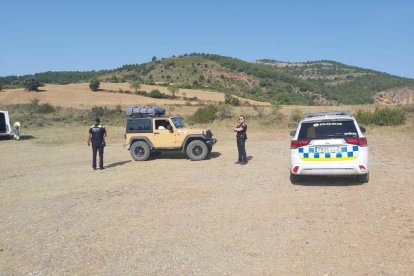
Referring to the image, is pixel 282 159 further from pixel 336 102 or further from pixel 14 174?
pixel 336 102

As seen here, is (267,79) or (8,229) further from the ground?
(267,79)

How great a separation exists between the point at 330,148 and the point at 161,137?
7.41 metres

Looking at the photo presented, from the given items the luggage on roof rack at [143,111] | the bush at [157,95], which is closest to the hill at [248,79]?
the bush at [157,95]

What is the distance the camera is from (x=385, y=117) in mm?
27094

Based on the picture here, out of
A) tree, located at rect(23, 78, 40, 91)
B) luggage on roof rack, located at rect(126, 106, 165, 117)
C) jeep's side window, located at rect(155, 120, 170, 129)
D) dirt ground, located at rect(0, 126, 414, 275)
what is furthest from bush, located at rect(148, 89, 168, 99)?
dirt ground, located at rect(0, 126, 414, 275)

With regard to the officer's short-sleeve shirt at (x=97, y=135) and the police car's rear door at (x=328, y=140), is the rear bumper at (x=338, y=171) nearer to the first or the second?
the police car's rear door at (x=328, y=140)

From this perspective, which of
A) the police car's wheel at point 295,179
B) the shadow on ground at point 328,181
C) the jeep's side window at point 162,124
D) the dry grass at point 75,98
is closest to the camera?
the shadow on ground at point 328,181

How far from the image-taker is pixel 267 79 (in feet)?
434

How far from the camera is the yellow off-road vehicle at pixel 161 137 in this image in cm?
1462

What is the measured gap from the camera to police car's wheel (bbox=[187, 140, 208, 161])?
1455cm

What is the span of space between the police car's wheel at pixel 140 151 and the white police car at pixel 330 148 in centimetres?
703

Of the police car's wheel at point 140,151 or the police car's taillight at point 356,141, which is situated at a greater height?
the police car's taillight at point 356,141

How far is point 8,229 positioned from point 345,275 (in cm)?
547

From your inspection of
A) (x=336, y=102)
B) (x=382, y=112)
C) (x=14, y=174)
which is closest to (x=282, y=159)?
(x=14, y=174)
